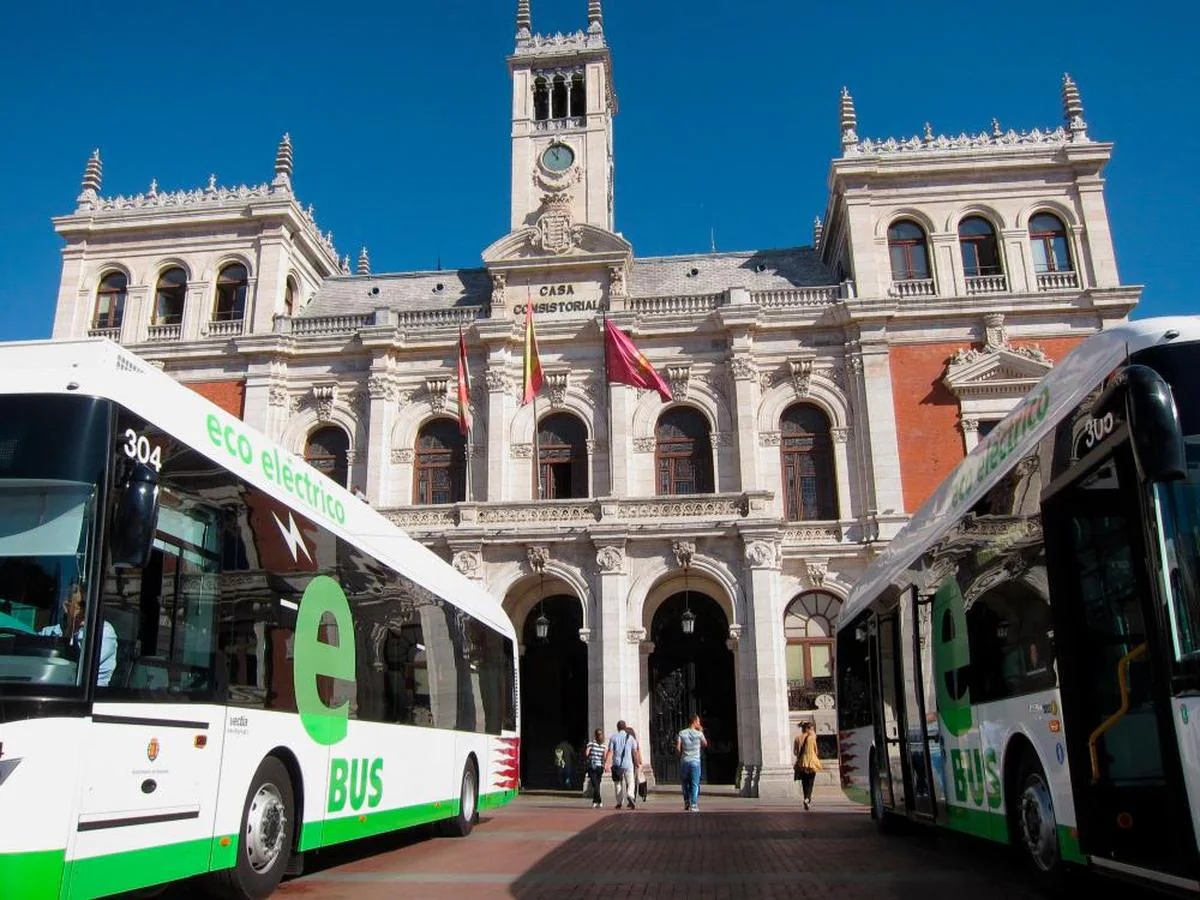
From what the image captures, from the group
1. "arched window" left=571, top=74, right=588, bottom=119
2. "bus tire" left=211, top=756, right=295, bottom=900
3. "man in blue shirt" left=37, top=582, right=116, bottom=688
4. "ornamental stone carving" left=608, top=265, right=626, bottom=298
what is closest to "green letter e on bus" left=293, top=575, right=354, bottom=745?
"bus tire" left=211, top=756, right=295, bottom=900

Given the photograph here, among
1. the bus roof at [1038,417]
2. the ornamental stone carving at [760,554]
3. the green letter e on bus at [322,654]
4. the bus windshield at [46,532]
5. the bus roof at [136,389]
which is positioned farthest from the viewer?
the ornamental stone carving at [760,554]

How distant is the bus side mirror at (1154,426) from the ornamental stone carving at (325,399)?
24.7m

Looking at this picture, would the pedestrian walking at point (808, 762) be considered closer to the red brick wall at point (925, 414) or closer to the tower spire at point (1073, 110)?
the red brick wall at point (925, 414)

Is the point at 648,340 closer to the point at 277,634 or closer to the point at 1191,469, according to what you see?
the point at 277,634

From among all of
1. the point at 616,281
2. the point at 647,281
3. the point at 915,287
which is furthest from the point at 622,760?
the point at 647,281

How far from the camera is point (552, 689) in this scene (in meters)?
26.4

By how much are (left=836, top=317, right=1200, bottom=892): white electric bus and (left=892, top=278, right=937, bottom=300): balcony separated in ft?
59.1

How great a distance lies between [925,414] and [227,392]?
19.4 metres

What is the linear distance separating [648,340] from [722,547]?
22.0ft

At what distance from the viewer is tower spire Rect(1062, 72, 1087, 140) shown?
27969mm

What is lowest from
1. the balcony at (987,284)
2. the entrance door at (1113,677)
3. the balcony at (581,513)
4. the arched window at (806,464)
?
the entrance door at (1113,677)

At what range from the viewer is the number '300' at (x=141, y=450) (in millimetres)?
6137

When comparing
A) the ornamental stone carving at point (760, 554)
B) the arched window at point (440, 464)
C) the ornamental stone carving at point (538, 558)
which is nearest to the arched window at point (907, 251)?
the ornamental stone carving at point (760, 554)

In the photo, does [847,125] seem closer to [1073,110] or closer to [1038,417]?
[1073,110]
